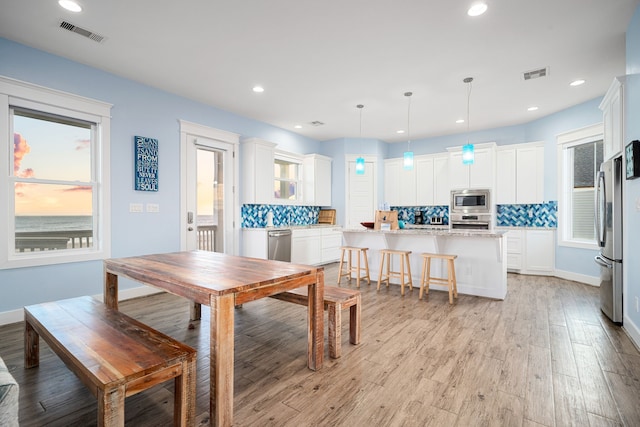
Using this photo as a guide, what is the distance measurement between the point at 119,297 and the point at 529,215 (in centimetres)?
708

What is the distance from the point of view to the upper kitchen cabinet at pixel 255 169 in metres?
5.52

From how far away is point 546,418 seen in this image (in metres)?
1.70

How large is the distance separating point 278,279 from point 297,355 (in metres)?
0.91

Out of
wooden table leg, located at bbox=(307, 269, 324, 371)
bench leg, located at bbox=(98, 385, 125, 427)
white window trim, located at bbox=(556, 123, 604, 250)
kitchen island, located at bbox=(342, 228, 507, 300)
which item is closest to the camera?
bench leg, located at bbox=(98, 385, 125, 427)

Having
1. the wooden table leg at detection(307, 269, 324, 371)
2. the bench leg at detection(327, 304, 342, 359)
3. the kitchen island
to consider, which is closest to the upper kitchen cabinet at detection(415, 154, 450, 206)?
the kitchen island

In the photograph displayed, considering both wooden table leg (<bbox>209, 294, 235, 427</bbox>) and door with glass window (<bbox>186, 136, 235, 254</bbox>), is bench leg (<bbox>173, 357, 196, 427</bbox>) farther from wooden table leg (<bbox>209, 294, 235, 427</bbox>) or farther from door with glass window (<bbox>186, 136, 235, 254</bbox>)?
door with glass window (<bbox>186, 136, 235, 254</bbox>)

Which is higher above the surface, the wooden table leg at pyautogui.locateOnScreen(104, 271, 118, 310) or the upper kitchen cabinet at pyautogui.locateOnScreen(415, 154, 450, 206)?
the upper kitchen cabinet at pyautogui.locateOnScreen(415, 154, 450, 206)

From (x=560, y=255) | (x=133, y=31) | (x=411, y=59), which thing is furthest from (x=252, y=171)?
(x=560, y=255)

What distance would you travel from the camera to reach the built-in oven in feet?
19.7

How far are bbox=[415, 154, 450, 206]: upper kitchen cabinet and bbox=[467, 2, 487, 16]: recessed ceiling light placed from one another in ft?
14.0

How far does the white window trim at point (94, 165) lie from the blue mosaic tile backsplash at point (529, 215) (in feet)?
22.5

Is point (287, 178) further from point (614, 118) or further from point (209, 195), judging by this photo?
point (614, 118)

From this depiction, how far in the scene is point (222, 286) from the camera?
1678mm

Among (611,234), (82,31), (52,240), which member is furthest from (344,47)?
(52,240)
